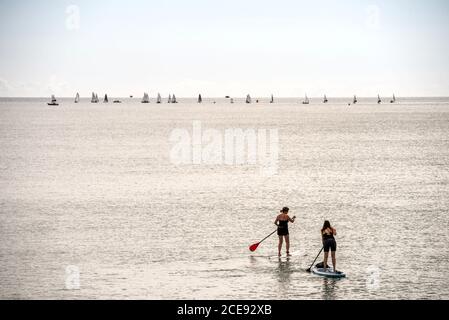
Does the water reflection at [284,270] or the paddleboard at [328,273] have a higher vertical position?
the paddleboard at [328,273]

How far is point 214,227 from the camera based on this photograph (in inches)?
1410

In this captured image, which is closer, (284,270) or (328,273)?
(328,273)

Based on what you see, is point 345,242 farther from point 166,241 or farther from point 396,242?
point 166,241

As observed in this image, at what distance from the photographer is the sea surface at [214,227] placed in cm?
2533

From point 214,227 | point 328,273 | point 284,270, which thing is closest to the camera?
point 328,273

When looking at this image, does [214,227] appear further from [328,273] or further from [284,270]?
[328,273]

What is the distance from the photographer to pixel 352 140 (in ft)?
341

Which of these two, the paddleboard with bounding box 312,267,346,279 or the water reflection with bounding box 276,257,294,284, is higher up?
the paddleboard with bounding box 312,267,346,279

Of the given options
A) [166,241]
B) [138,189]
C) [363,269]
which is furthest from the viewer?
[138,189]


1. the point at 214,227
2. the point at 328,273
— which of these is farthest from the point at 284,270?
the point at 214,227

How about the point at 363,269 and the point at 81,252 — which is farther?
the point at 81,252

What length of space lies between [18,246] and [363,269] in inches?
562

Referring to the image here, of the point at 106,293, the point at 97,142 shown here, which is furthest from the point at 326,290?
the point at 97,142

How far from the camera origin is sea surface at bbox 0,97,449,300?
25.3m
